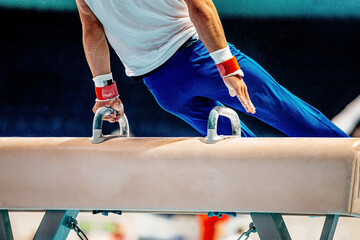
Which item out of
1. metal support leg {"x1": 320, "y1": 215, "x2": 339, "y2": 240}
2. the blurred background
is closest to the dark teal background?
the blurred background

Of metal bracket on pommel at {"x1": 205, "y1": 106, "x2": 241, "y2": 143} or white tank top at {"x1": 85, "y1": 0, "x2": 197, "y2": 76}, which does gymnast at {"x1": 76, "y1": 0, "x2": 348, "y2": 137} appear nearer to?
white tank top at {"x1": 85, "y1": 0, "x2": 197, "y2": 76}

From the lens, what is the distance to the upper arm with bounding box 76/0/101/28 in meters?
2.14

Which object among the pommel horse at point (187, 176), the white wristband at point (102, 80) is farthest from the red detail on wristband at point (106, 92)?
the pommel horse at point (187, 176)

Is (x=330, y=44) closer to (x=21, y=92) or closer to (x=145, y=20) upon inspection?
(x=145, y=20)

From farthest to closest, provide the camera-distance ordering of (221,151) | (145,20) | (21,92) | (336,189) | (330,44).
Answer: (21,92) → (330,44) → (145,20) → (221,151) → (336,189)

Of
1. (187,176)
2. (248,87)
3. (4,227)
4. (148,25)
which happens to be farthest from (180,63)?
(4,227)

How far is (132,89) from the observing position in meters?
3.91

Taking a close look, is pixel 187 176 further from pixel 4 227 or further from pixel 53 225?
pixel 4 227

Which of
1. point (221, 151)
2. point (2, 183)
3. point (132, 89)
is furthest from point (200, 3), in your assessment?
point (132, 89)

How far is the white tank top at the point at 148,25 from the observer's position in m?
2.04

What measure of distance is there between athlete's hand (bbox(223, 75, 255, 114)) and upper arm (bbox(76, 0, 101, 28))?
2.30 feet

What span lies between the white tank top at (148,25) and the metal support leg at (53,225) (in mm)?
758

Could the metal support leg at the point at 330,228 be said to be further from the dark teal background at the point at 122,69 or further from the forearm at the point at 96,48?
the dark teal background at the point at 122,69

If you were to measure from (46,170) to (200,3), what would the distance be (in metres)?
0.88
